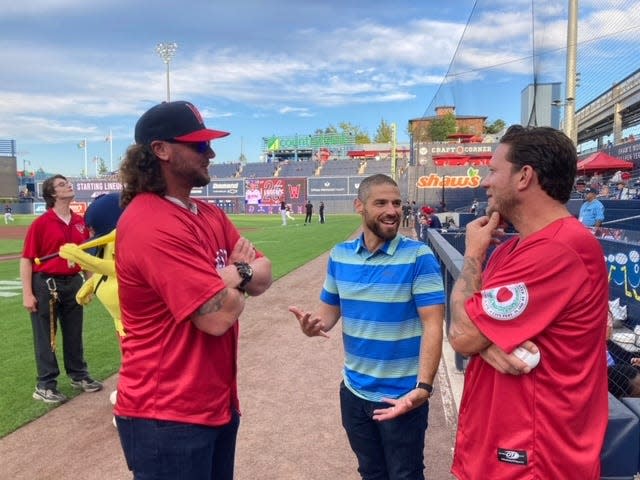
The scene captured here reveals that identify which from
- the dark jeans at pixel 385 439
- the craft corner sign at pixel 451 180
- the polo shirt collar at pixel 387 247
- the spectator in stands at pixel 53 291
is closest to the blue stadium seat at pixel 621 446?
the dark jeans at pixel 385 439

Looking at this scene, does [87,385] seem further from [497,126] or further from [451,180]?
[451,180]

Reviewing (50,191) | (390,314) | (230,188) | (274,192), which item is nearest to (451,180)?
(50,191)

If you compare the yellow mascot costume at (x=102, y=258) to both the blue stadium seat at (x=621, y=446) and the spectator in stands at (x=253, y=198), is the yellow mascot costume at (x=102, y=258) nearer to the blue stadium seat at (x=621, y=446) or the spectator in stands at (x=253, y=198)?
the blue stadium seat at (x=621, y=446)

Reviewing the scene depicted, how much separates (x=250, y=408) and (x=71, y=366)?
2.00 m

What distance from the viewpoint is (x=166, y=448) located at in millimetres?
1939

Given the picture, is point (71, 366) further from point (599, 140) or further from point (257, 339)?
point (599, 140)

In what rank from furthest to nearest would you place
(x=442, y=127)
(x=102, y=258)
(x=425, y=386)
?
1. (x=442, y=127)
2. (x=102, y=258)
3. (x=425, y=386)

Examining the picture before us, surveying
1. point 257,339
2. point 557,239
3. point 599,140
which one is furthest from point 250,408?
point 599,140

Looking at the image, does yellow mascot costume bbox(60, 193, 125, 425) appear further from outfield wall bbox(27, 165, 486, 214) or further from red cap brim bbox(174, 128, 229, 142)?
outfield wall bbox(27, 165, 486, 214)

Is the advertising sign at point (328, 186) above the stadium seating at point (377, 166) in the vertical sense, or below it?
below

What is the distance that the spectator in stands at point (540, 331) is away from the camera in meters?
1.53

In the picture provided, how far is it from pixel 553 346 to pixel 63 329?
5.00m

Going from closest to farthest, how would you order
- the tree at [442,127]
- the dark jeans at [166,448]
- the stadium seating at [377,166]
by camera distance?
the dark jeans at [166,448]
the tree at [442,127]
the stadium seating at [377,166]

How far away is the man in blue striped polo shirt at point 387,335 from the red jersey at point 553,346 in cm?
82
